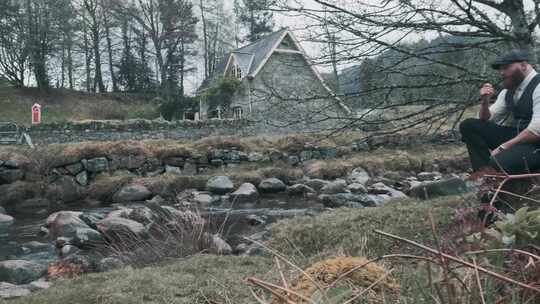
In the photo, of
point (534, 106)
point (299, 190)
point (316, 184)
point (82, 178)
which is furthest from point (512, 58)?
point (82, 178)

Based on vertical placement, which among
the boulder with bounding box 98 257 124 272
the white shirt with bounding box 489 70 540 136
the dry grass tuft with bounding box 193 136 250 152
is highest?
the white shirt with bounding box 489 70 540 136

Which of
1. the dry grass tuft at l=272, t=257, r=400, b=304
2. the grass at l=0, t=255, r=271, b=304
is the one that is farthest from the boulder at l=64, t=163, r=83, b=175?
the dry grass tuft at l=272, t=257, r=400, b=304

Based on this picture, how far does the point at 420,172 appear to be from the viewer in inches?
615

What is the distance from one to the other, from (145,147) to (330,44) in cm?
1155

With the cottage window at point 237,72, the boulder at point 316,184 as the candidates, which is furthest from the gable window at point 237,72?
the boulder at point 316,184

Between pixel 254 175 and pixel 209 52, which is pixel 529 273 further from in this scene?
pixel 209 52

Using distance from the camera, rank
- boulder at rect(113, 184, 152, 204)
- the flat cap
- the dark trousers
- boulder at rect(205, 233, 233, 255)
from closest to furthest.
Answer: the flat cap, the dark trousers, boulder at rect(205, 233, 233, 255), boulder at rect(113, 184, 152, 204)

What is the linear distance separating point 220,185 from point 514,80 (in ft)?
32.0

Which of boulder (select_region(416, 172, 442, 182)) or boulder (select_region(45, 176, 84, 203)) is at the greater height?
boulder (select_region(416, 172, 442, 182))

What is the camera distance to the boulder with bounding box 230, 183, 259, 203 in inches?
450

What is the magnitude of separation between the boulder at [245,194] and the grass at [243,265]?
6.27 metres

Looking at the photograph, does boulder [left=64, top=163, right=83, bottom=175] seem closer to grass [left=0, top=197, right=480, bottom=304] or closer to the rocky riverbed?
the rocky riverbed

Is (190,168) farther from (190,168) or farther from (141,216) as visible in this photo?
(141,216)

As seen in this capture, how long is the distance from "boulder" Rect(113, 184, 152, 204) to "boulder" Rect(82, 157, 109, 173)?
200 centimetres
